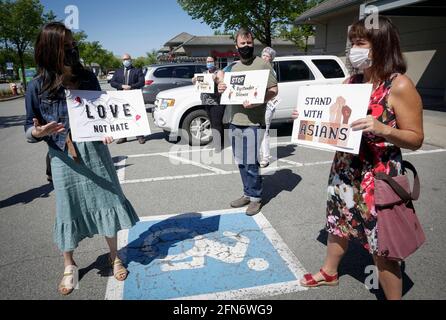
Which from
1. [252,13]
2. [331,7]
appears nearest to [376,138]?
[331,7]

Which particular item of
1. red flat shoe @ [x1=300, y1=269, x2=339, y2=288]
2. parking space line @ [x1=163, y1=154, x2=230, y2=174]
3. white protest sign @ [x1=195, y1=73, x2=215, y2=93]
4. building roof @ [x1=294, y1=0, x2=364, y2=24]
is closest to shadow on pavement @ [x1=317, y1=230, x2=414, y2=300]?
red flat shoe @ [x1=300, y1=269, x2=339, y2=288]

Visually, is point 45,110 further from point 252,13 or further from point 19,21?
point 19,21

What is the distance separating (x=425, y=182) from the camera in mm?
4875

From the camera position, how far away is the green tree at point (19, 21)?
82.6 feet

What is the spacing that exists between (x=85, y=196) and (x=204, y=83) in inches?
169

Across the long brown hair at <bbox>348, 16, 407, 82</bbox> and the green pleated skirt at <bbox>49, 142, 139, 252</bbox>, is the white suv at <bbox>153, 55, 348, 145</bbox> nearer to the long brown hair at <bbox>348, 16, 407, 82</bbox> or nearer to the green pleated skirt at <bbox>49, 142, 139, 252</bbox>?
the green pleated skirt at <bbox>49, 142, 139, 252</bbox>

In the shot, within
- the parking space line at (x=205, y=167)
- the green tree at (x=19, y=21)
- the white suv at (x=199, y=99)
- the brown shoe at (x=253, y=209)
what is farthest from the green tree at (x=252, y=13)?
the brown shoe at (x=253, y=209)

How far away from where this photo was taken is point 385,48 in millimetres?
1851

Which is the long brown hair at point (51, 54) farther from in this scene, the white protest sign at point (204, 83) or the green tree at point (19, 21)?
the green tree at point (19, 21)

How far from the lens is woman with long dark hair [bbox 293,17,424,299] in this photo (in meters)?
1.79

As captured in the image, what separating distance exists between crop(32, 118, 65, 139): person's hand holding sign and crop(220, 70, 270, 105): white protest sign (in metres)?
2.05

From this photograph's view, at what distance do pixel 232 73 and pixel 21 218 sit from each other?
339 centimetres

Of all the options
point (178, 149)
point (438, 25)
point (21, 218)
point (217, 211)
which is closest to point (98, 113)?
point (217, 211)

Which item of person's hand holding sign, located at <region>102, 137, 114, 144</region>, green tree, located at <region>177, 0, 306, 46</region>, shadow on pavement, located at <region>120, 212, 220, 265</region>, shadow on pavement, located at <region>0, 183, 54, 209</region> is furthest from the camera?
green tree, located at <region>177, 0, 306, 46</region>
